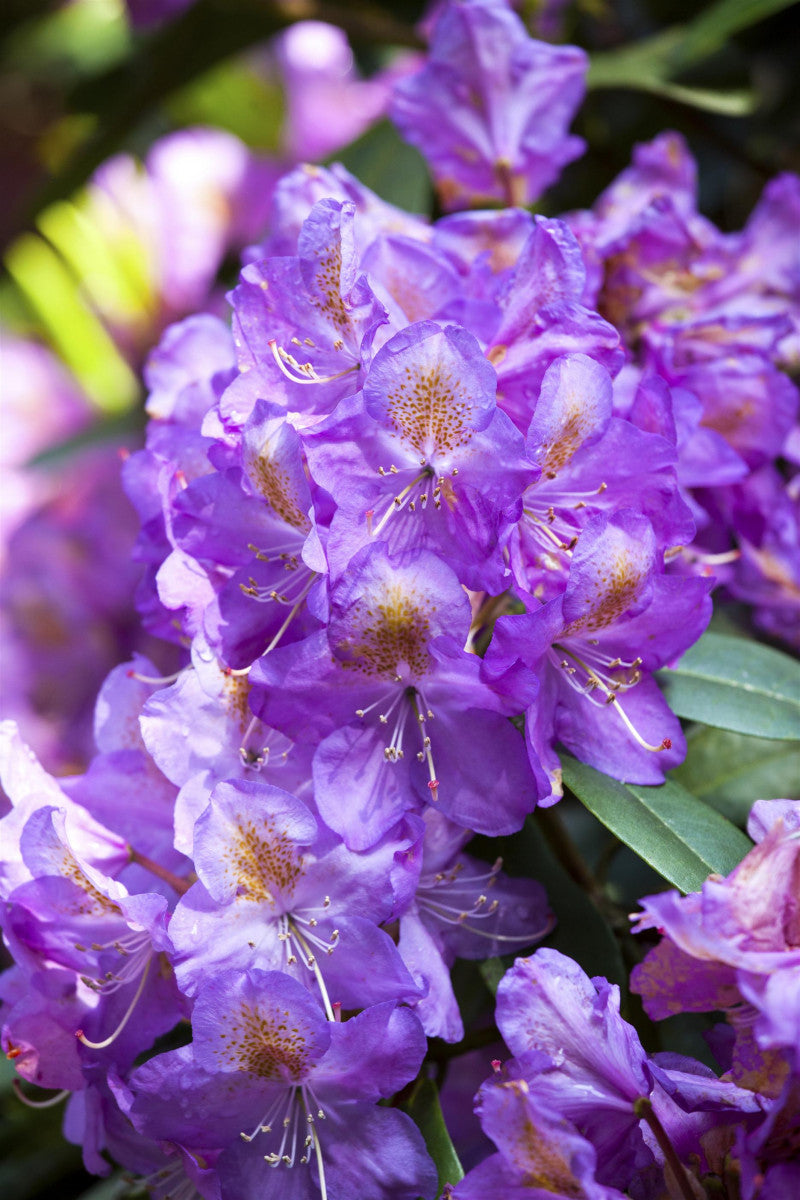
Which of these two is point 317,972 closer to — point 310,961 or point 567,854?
point 310,961

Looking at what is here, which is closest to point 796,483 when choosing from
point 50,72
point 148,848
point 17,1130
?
point 148,848

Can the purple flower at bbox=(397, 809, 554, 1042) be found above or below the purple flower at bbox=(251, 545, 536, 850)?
below

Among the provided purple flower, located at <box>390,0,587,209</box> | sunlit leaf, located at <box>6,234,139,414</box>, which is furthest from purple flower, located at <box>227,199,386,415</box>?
sunlit leaf, located at <box>6,234,139,414</box>

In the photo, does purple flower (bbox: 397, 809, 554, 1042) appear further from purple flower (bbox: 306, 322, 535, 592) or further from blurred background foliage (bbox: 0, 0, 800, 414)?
blurred background foliage (bbox: 0, 0, 800, 414)

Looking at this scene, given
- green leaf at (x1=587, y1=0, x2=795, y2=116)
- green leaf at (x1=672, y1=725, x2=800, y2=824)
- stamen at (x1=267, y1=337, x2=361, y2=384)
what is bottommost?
green leaf at (x1=672, y1=725, x2=800, y2=824)

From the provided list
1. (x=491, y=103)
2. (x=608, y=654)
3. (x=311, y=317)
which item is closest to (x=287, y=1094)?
(x=608, y=654)

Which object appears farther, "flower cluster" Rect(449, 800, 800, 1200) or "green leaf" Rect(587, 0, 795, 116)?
"green leaf" Rect(587, 0, 795, 116)
